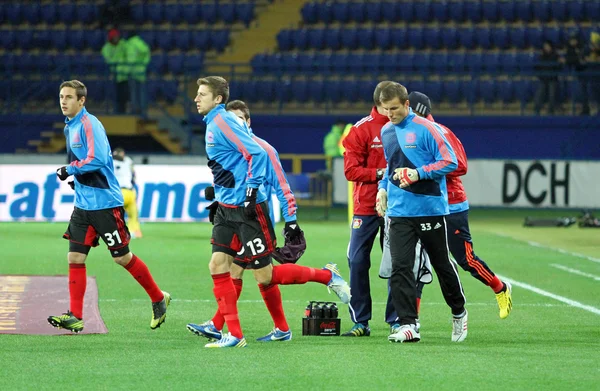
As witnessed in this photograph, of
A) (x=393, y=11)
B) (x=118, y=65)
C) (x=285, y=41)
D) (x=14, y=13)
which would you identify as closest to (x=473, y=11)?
(x=393, y=11)

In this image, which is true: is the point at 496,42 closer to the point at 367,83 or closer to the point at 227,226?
the point at 367,83

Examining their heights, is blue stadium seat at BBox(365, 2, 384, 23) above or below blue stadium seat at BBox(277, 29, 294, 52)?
above

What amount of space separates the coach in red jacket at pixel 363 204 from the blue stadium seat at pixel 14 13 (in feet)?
88.3

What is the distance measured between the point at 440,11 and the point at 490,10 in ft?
4.50

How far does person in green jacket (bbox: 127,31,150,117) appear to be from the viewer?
2983 cm

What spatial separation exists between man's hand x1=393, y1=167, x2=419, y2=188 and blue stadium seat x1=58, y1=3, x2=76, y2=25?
1082 inches

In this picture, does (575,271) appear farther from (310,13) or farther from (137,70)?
(310,13)

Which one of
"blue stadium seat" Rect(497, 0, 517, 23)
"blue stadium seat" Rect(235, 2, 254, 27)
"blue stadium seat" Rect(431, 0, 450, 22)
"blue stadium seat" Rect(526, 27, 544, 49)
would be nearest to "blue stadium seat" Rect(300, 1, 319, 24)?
"blue stadium seat" Rect(235, 2, 254, 27)

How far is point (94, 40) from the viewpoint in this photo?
33.8 metres

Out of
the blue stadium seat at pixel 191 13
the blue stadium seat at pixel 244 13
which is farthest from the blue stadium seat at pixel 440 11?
the blue stadium seat at pixel 191 13

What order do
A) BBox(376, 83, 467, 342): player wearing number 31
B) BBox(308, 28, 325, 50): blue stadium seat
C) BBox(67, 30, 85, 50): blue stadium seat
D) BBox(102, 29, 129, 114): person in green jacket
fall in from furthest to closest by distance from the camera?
BBox(67, 30, 85, 50): blue stadium seat
BBox(308, 28, 325, 50): blue stadium seat
BBox(102, 29, 129, 114): person in green jacket
BBox(376, 83, 467, 342): player wearing number 31

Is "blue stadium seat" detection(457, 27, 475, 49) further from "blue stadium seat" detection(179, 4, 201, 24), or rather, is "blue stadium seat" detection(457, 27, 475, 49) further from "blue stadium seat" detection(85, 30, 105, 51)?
"blue stadium seat" detection(85, 30, 105, 51)

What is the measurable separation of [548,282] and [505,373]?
22.2 ft

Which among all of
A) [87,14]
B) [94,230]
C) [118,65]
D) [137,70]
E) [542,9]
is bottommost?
[94,230]
